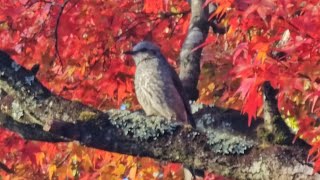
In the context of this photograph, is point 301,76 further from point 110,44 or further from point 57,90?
point 57,90

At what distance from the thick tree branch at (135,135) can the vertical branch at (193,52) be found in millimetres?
1856

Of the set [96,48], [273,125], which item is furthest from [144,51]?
[273,125]

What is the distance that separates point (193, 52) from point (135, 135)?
2188 mm

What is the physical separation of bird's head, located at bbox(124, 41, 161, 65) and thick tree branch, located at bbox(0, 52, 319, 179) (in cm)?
252

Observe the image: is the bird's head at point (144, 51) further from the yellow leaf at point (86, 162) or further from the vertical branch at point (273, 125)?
the vertical branch at point (273, 125)

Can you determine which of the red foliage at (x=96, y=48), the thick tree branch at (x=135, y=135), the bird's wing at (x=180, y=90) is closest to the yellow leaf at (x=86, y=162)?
the red foliage at (x=96, y=48)

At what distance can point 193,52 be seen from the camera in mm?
6055

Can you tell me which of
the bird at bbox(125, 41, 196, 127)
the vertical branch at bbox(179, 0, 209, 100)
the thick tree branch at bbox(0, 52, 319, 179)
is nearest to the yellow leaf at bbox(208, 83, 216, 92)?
the vertical branch at bbox(179, 0, 209, 100)

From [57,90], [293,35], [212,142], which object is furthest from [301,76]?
[57,90]

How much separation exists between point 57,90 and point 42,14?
38.4 inches

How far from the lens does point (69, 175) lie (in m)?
7.89

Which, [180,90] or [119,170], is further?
[119,170]

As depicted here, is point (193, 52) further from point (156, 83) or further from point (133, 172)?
point (133, 172)

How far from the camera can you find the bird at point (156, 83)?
6820 millimetres
